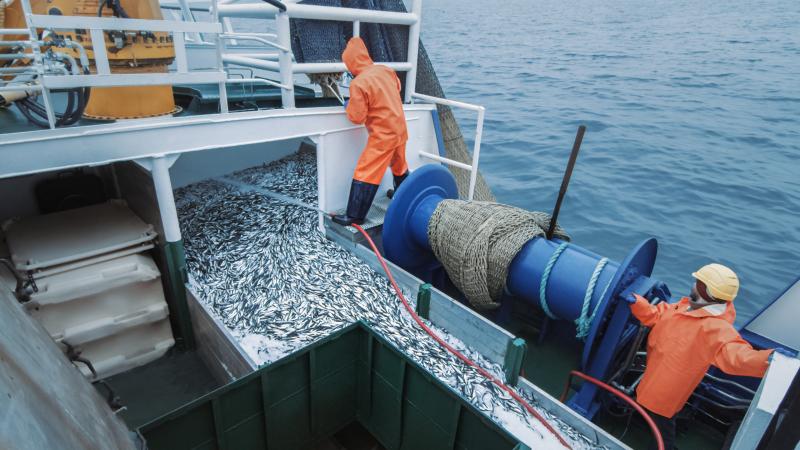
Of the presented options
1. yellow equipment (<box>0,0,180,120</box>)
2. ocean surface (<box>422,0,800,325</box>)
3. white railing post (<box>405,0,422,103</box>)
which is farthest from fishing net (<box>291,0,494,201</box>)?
ocean surface (<box>422,0,800,325</box>)

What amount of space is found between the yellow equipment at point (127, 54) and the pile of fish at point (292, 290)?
163cm

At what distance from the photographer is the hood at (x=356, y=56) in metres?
5.20

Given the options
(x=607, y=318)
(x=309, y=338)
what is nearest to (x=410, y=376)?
(x=309, y=338)

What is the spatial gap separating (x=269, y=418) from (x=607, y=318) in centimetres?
287

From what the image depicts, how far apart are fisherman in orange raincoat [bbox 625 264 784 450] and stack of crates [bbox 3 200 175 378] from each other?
450 cm

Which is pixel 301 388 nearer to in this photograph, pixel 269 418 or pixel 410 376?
pixel 269 418

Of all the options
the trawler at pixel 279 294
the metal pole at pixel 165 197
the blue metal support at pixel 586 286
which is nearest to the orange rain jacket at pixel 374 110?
the trawler at pixel 279 294

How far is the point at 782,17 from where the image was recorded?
→ 33.1 meters

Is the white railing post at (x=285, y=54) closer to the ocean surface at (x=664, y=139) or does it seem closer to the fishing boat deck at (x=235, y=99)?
the fishing boat deck at (x=235, y=99)

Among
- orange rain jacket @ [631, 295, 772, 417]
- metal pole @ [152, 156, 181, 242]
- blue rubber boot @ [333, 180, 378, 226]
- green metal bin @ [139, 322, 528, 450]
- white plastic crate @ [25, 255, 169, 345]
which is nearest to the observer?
green metal bin @ [139, 322, 528, 450]

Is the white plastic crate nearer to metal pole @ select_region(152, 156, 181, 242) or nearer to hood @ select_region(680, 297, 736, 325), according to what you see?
metal pole @ select_region(152, 156, 181, 242)

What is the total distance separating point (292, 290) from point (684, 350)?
3.44m

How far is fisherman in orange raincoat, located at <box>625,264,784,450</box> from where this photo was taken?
332cm

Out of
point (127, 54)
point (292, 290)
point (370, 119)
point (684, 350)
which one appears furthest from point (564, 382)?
point (127, 54)
